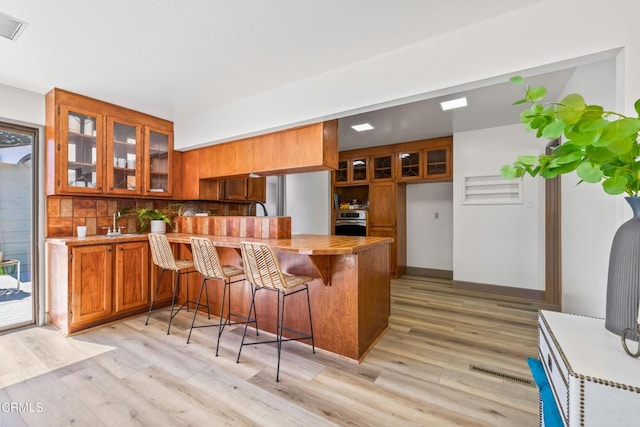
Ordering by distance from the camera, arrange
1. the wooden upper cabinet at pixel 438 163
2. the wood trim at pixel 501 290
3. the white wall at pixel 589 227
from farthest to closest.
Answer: the wooden upper cabinet at pixel 438 163
the wood trim at pixel 501 290
the white wall at pixel 589 227

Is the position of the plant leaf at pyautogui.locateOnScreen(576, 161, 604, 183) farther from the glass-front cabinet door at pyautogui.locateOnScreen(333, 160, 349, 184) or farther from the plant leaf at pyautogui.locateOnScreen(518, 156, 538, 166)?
the glass-front cabinet door at pyautogui.locateOnScreen(333, 160, 349, 184)

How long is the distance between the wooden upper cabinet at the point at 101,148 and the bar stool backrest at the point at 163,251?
984 millimetres

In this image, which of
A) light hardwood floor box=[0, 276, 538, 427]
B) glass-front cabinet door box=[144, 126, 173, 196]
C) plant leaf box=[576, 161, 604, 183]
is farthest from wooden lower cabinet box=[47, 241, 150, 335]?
plant leaf box=[576, 161, 604, 183]

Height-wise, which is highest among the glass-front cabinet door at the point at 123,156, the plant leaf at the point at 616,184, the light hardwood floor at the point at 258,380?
the glass-front cabinet door at the point at 123,156

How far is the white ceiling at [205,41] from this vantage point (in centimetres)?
184

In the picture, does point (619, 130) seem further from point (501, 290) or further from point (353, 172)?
point (353, 172)

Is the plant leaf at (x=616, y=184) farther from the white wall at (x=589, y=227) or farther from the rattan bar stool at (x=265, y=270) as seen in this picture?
the rattan bar stool at (x=265, y=270)

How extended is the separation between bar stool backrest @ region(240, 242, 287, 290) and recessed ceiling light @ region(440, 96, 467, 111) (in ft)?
8.73

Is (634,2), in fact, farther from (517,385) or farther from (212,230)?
(212,230)

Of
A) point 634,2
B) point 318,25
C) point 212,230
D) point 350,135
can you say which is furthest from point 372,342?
point 350,135

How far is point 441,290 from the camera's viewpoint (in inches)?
177

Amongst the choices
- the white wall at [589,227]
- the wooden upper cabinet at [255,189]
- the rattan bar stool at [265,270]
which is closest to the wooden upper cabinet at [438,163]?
the white wall at [589,227]

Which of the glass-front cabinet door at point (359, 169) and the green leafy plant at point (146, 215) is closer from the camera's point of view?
the green leafy plant at point (146, 215)

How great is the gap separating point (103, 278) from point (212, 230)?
4.01ft
